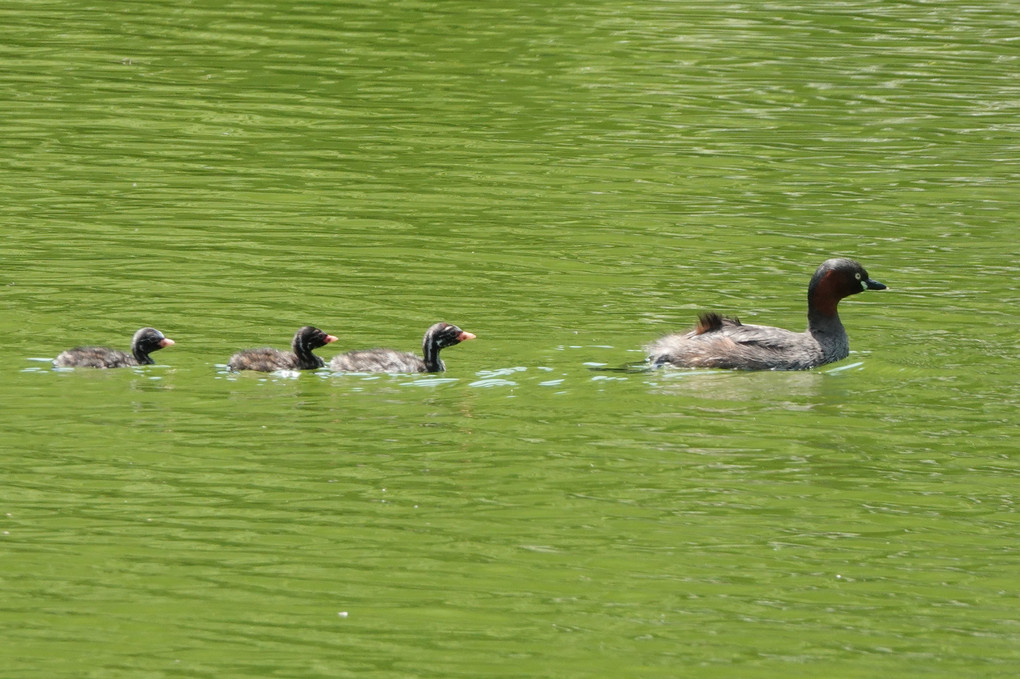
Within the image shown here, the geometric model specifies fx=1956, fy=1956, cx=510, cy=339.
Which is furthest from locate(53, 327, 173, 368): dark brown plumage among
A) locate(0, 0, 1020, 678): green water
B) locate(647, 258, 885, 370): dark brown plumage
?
locate(647, 258, 885, 370): dark brown plumage

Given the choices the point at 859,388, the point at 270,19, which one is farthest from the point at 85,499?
the point at 270,19

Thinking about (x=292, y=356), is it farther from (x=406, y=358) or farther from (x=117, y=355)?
(x=117, y=355)

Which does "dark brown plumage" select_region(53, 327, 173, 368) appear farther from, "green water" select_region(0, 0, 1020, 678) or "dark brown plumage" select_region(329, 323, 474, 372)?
"dark brown plumage" select_region(329, 323, 474, 372)

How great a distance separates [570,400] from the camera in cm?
1398

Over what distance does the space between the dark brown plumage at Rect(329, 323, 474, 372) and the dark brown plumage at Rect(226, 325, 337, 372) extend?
185 mm

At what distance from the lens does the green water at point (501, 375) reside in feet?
32.2

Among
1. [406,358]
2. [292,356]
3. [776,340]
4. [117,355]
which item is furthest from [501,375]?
[117,355]

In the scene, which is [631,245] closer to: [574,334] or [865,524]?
[574,334]

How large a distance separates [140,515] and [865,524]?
4.20m

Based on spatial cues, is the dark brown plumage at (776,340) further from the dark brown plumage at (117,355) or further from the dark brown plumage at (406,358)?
the dark brown plumage at (117,355)

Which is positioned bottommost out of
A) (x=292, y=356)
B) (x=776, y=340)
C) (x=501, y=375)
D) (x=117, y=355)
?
(x=501, y=375)

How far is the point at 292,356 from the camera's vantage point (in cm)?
1479

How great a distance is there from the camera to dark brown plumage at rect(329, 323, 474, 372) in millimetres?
14641

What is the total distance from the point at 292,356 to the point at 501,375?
1.60m
